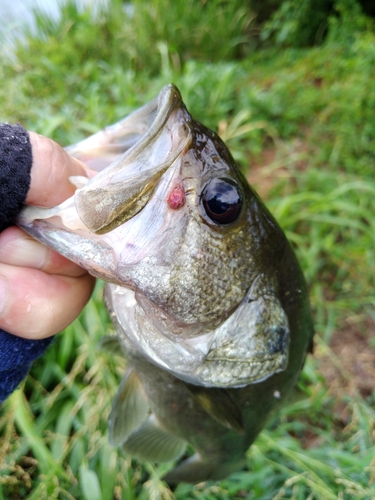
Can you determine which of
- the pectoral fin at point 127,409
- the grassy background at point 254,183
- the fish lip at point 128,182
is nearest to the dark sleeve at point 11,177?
the fish lip at point 128,182

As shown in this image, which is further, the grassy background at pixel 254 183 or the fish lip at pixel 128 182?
the grassy background at pixel 254 183

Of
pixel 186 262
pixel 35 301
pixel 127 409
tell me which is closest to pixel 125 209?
pixel 186 262

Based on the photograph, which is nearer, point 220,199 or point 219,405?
point 220,199

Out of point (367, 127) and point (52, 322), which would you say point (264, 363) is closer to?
point (52, 322)

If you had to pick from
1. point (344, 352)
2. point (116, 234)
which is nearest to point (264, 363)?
point (116, 234)

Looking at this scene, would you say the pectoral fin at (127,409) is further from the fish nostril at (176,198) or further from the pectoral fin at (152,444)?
the fish nostril at (176,198)

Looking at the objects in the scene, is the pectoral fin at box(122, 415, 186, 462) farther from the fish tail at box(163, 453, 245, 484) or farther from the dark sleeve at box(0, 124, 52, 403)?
the dark sleeve at box(0, 124, 52, 403)

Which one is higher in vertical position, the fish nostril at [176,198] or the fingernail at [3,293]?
the fish nostril at [176,198]

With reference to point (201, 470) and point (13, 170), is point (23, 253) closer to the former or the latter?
point (13, 170)
